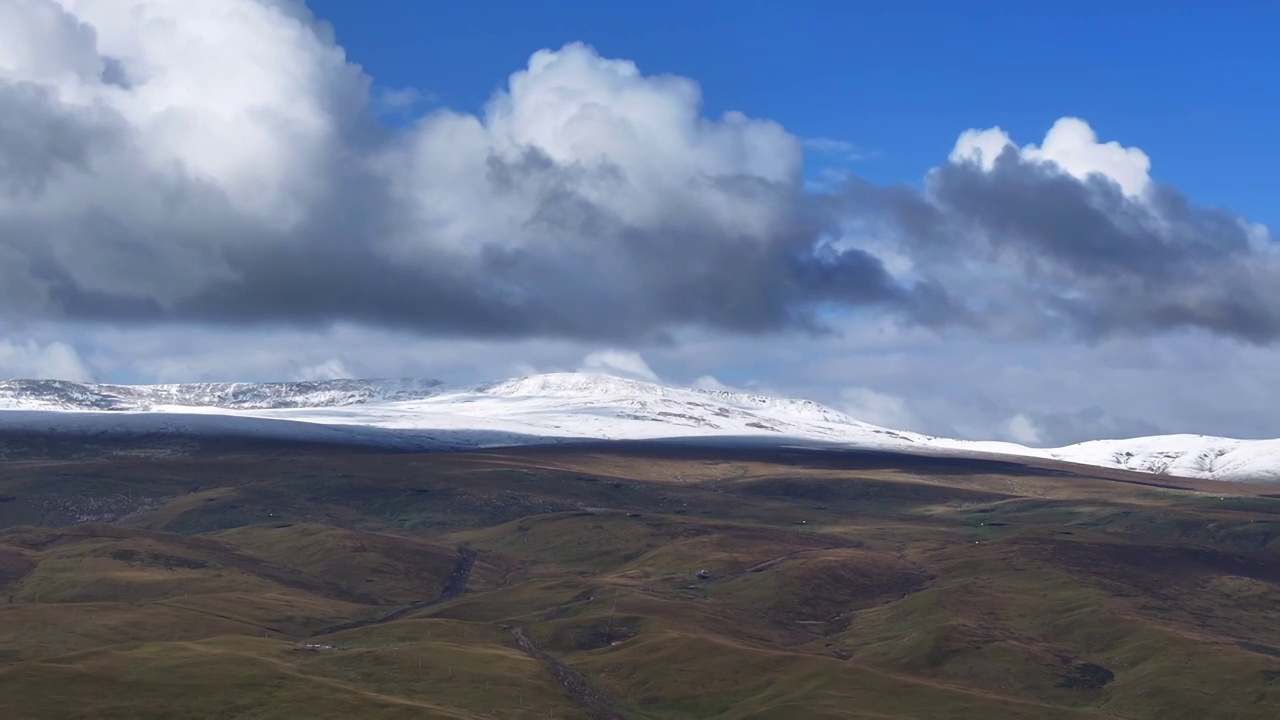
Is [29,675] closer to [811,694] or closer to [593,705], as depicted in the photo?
[593,705]

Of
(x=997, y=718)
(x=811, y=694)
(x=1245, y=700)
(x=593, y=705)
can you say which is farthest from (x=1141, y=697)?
(x=593, y=705)

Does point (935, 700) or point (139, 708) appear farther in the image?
point (935, 700)

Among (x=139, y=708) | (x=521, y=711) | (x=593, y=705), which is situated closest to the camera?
(x=139, y=708)

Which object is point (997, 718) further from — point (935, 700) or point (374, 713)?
point (374, 713)

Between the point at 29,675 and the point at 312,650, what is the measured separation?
44469 mm

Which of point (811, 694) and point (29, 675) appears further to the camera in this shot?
point (811, 694)

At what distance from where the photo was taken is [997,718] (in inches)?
6924

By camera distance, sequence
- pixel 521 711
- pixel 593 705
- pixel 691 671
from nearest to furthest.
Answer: pixel 521 711 → pixel 593 705 → pixel 691 671

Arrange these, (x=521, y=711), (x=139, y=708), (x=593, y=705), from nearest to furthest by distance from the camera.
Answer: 1. (x=139, y=708)
2. (x=521, y=711)
3. (x=593, y=705)

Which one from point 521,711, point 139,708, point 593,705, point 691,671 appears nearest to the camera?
point 139,708

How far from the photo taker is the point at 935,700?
182 meters

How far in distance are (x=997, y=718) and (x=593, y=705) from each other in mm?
49615

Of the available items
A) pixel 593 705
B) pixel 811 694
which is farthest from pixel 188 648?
pixel 811 694

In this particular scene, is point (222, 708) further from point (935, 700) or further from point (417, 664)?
point (935, 700)
